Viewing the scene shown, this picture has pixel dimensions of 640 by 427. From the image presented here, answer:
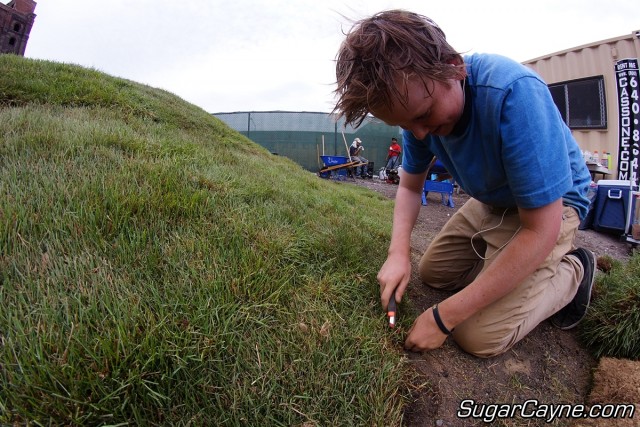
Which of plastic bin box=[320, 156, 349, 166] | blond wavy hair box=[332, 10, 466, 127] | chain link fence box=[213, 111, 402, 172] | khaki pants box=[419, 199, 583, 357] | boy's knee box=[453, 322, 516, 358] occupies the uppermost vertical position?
chain link fence box=[213, 111, 402, 172]

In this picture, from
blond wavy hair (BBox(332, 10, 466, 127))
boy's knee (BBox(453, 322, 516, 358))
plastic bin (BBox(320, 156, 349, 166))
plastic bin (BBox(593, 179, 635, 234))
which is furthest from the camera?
plastic bin (BBox(320, 156, 349, 166))

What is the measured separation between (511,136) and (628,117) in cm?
675

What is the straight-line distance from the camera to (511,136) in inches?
49.8

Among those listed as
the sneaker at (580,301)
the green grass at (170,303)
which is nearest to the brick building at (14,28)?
the green grass at (170,303)

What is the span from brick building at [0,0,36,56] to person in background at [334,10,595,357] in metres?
15.0

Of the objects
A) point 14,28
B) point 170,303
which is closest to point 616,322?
point 170,303

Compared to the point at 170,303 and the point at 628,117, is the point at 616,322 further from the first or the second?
the point at 628,117

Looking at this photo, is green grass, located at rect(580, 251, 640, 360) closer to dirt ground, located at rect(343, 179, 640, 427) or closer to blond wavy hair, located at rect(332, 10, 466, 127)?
dirt ground, located at rect(343, 179, 640, 427)

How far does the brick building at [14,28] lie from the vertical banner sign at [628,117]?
16.3 m

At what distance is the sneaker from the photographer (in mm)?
1911

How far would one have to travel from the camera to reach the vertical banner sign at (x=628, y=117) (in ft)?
18.8

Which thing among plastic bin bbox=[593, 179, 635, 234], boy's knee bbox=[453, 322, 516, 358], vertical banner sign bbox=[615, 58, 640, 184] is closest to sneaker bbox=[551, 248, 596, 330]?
boy's knee bbox=[453, 322, 516, 358]

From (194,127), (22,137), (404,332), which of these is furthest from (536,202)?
(194,127)

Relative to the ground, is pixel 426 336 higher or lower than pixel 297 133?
lower
